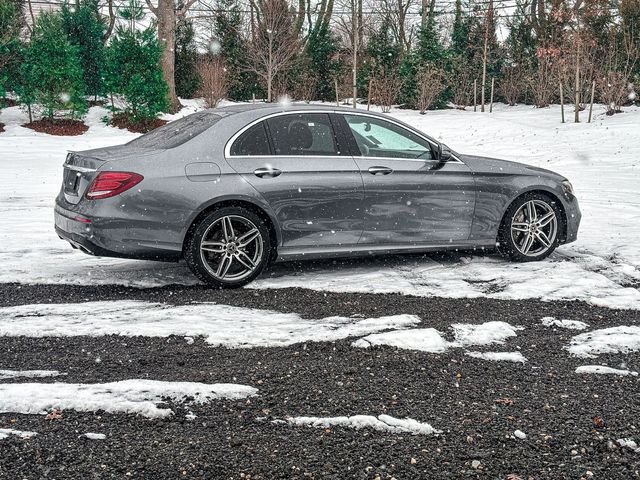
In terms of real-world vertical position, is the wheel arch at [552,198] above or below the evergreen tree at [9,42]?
below

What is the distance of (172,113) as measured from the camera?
87.4ft

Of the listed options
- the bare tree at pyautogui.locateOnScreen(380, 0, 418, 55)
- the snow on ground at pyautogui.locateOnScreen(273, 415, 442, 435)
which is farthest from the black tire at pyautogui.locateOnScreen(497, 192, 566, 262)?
the bare tree at pyautogui.locateOnScreen(380, 0, 418, 55)

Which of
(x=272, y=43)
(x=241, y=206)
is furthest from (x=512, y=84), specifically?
(x=241, y=206)

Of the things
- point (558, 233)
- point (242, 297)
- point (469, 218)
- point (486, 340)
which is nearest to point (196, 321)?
point (242, 297)

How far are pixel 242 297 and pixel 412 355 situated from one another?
1.87 m

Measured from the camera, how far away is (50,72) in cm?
2256

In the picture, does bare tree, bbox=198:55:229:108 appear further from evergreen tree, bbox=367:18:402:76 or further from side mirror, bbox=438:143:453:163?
side mirror, bbox=438:143:453:163

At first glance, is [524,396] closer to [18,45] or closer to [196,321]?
[196,321]

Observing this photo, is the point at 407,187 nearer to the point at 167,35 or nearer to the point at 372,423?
the point at 372,423

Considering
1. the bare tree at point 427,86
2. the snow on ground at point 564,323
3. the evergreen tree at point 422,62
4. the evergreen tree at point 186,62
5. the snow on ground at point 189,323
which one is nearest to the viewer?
the snow on ground at point 189,323

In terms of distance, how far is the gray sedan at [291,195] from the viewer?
229 inches

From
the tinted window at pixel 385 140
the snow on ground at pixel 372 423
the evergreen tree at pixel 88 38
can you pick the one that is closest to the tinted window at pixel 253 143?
the tinted window at pixel 385 140

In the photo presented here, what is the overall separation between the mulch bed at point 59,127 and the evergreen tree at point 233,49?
11113 mm

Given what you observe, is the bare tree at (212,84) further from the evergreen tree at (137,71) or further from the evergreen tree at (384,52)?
the evergreen tree at (384,52)
